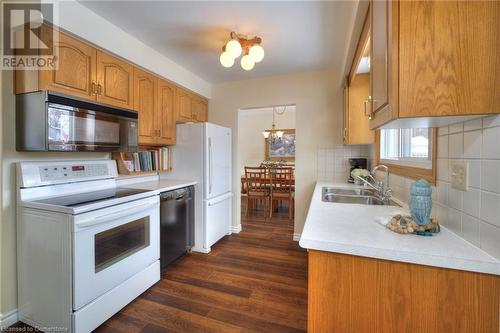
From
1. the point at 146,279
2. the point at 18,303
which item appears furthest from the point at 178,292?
the point at 18,303

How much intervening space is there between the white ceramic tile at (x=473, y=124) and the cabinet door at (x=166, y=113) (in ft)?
8.20

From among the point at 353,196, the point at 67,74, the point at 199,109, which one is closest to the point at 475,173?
the point at 353,196

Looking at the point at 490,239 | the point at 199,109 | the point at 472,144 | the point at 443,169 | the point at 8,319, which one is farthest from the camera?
the point at 199,109

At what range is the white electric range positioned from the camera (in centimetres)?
136

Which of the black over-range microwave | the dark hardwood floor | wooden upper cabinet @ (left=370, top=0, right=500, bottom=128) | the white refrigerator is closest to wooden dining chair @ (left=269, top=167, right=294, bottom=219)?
the dark hardwood floor

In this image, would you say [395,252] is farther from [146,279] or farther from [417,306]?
[146,279]

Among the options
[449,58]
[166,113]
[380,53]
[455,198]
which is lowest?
[455,198]

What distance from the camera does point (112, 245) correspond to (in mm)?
1618

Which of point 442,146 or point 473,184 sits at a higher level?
point 442,146

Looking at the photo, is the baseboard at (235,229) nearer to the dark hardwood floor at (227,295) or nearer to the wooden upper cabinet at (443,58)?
the dark hardwood floor at (227,295)

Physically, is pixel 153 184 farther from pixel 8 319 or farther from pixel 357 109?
pixel 357 109

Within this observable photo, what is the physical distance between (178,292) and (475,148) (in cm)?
215

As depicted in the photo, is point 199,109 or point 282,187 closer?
point 199,109

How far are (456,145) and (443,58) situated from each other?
16.3 inches
